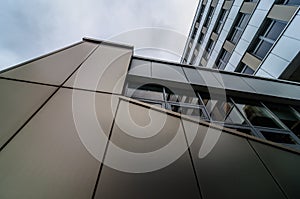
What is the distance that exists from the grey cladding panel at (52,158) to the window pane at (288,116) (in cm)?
709

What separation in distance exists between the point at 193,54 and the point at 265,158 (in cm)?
2484

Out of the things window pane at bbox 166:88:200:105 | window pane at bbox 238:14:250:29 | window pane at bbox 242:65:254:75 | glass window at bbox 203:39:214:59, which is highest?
glass window at bbox 203:39:214:59

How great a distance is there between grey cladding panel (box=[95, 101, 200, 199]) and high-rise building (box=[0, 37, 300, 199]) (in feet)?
0.06

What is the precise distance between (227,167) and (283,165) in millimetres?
1543

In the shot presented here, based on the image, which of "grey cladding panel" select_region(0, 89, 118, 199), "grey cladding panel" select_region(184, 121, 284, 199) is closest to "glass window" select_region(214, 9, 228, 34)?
"grey cladding panel" select_region(184, 121, 284, 199)

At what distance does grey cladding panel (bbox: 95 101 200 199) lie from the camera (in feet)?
8.82

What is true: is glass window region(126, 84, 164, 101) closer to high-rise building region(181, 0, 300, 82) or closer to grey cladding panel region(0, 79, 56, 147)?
grey cladding panel region(0, 79, 56, 147)

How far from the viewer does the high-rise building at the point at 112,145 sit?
2.65 m

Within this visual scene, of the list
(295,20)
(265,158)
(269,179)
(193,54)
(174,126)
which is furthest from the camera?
(193,54)

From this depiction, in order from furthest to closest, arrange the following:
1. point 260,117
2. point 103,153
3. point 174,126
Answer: point 260,117 → point 174,126 → point 103,153

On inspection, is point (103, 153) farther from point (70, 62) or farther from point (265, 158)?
point (70, 62)

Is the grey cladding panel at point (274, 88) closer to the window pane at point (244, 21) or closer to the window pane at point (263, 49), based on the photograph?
the window pane at point (263, 49)

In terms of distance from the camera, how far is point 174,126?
4.10 meters

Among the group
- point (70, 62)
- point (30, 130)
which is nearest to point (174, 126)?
point (30, 130)
